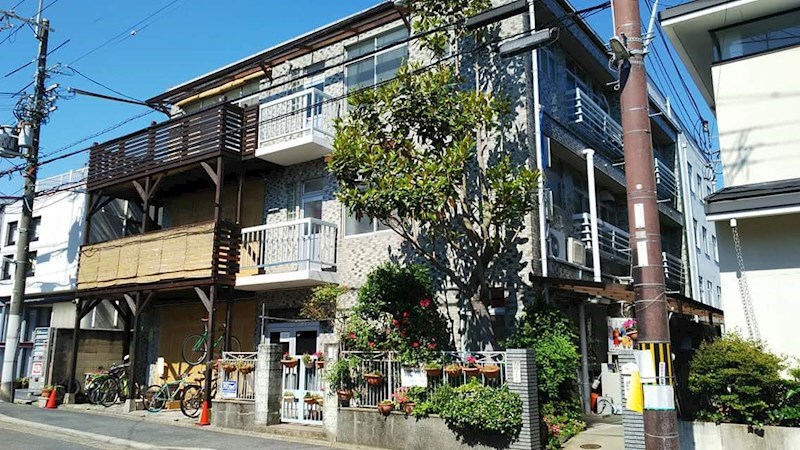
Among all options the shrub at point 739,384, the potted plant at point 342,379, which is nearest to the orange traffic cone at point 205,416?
the potted plant at point 342,379

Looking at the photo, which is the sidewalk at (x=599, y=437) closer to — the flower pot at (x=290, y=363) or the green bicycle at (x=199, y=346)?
the flower pot at (x=290, y=363)

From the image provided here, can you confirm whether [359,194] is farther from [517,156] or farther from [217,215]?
[217,215]

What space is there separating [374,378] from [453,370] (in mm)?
1721

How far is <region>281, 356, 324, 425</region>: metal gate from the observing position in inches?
521

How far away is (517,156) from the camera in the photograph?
13.8 metres

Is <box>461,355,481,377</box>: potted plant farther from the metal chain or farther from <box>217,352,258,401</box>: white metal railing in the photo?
<box>217,352,258,401</box>: white metal railing

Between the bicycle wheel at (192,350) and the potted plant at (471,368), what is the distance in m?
9.63

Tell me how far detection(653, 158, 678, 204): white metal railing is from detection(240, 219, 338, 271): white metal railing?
1190 cm

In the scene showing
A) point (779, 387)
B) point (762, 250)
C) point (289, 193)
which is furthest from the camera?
point (289, 193)

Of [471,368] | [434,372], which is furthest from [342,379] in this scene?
[471,368]

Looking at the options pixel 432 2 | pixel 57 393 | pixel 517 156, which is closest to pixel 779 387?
pixel 517 156

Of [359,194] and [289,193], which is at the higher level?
[289,193]

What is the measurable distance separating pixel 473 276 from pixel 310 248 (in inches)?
185

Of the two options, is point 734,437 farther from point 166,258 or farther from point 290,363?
point 166,258
